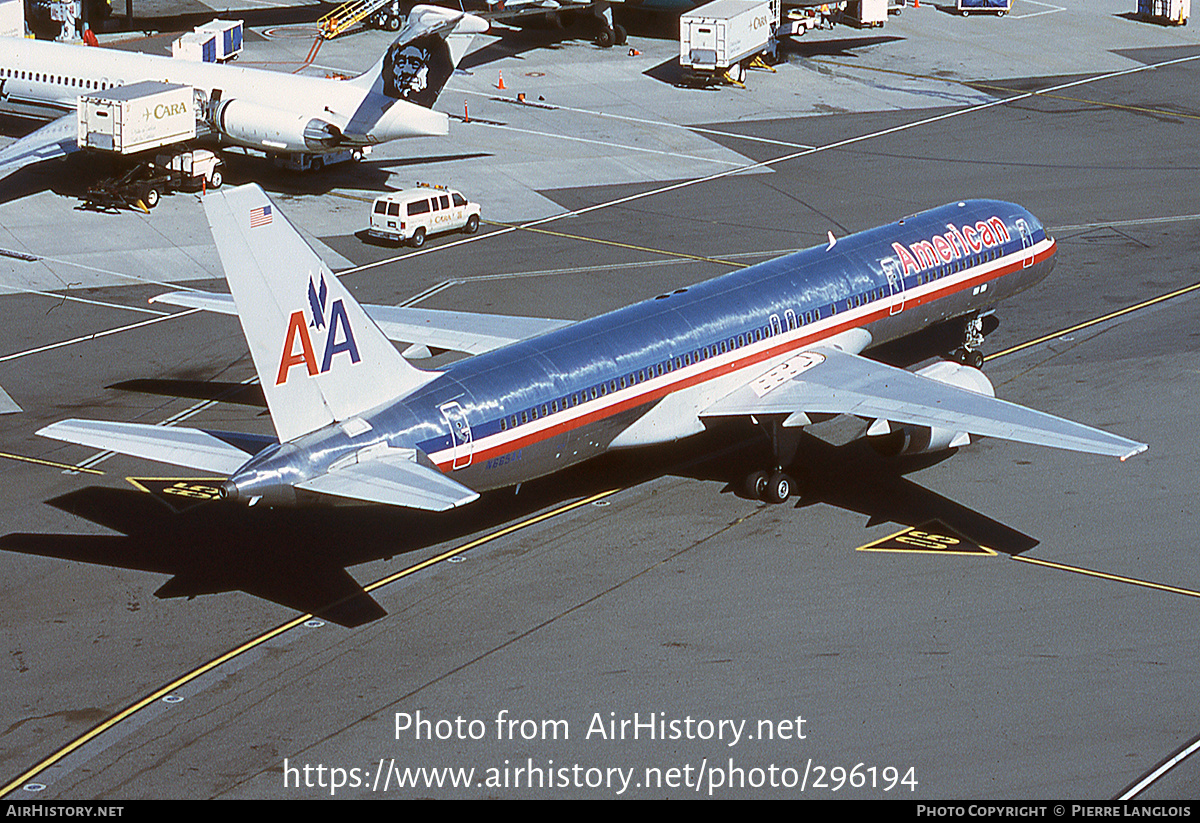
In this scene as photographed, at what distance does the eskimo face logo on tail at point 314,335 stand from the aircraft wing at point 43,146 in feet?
138

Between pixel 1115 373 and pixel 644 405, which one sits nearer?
pixel 644 405

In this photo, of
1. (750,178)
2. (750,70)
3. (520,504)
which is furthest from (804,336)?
(750,70)

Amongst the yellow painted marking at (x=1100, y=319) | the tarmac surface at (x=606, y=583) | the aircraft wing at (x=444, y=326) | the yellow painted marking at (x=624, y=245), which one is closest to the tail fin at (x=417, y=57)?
the tarmac surface at (x=606, y=583)

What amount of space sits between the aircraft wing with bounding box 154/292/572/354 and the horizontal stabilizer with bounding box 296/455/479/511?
12196 millimetres

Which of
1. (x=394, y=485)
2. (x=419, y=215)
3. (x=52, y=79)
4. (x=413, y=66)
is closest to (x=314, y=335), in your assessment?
(x=394, y=485)

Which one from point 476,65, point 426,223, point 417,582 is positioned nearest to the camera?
point 417,582

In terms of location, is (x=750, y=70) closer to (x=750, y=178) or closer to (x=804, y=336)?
(x=750, y=178)

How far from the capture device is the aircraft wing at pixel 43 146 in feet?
220

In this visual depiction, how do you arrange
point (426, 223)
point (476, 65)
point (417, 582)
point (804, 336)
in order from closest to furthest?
point (417, 582) < point (804, 336) < point (426, 223) < point (476, 65)

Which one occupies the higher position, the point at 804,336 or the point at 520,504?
the point at 804,336

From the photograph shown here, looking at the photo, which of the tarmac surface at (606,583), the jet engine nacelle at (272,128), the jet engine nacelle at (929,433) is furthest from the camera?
the jet engine nacelle at (272,128)

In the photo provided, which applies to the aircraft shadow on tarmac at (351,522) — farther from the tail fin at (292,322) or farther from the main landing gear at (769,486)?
the tail fin at (292,322)

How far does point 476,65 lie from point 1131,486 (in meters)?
65.7

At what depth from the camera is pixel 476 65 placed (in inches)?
3780
